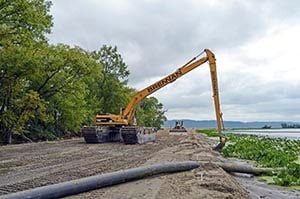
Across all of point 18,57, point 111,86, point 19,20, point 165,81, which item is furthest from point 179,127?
point 19,20

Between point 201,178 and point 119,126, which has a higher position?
point 119,126

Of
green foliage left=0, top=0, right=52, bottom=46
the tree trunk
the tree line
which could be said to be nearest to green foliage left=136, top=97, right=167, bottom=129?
the tree line

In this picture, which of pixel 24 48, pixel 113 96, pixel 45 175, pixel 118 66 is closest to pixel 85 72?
pixel 24 48

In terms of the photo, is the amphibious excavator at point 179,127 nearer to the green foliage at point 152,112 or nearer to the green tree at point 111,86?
the green tree at point 111,86

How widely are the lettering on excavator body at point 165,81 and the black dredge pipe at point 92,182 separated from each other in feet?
50.4

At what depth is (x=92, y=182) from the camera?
954cm

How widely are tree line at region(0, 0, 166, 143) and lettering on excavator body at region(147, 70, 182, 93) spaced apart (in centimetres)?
828

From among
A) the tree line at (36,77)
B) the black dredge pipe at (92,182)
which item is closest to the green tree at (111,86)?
the tree line at (36,77)

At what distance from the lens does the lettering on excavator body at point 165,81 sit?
28.3 meters

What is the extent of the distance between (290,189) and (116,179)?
5.38 m

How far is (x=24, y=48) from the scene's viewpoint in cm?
2988

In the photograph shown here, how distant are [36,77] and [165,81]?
13414 millimetres

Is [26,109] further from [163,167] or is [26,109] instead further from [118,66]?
[118,66]

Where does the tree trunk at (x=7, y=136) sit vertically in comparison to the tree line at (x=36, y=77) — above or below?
below
